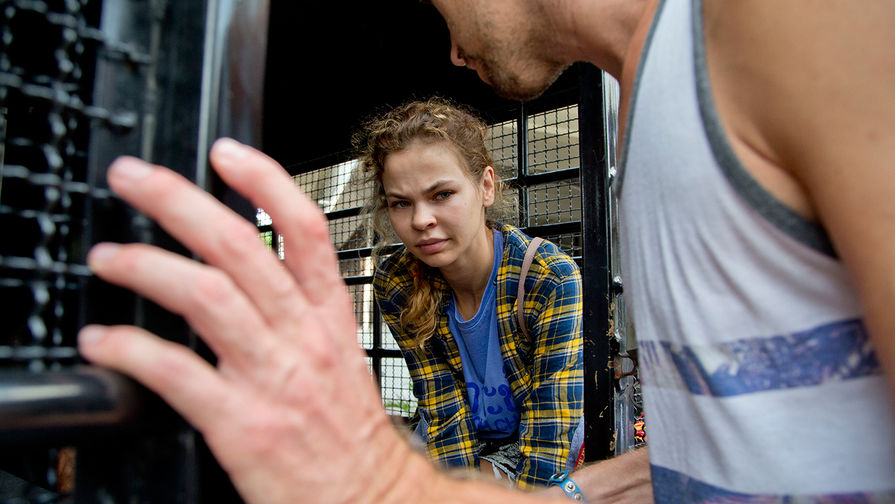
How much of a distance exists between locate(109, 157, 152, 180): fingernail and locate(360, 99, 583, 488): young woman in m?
1.75

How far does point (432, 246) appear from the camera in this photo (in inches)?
86.4

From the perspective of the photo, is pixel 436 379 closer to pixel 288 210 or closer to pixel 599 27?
pixel 599 27

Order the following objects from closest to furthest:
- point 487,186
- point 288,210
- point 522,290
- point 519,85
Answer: point 288,210 → point 519,85 → point 522,290 → point 487,186

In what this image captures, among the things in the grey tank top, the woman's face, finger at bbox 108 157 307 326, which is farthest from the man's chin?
finger at bbox 108 157 307 326

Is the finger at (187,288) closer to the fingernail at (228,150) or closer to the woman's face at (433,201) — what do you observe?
the fingernail at (228,150)

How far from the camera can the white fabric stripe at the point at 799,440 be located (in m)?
0.57

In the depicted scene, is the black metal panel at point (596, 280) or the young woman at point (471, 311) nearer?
the black metal panel at point (596, 280)

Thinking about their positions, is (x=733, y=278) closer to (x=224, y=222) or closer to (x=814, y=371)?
(x=814, y=371)

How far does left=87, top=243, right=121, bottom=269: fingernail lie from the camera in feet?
1.22

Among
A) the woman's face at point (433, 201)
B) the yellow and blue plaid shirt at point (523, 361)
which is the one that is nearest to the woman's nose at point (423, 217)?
the woman's face at point (433, 201)

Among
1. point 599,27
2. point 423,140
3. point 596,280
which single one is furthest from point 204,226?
point 423,140

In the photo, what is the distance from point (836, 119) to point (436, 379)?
2.06 metres

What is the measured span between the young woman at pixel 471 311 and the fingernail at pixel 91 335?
177cm

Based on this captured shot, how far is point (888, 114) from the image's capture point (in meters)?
0.45
